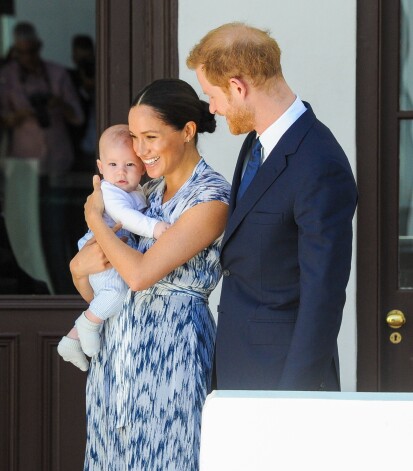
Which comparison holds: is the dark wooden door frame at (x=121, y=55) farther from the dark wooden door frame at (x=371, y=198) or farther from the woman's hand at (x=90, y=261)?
the woman's hand at (x=90, y=261)

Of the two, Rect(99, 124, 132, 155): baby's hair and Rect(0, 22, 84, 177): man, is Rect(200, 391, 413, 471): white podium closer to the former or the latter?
Rect(99, 124, 132, 155): baby's hair

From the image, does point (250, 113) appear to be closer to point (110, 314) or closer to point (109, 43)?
point (110, 314)

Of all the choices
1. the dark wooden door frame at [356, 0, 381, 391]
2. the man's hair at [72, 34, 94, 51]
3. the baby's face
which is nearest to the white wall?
the dark wooden door frame at [356, 0, 381, 391]

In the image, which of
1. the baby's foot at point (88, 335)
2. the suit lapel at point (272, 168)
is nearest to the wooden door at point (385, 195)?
the baby's foot at point (88, 335)

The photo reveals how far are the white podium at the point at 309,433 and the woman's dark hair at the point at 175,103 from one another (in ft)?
5.26

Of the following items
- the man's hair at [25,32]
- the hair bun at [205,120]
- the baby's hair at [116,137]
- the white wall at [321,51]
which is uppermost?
the man's hair at [25,32]

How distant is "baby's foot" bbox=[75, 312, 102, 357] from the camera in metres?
3.41

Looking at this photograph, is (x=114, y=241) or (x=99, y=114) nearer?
(x=114, y=241)

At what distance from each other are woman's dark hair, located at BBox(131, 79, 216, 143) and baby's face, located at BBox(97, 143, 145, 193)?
0.17m

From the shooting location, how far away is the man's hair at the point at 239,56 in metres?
2.93

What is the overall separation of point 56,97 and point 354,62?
1.49 m

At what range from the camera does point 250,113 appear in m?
2.98

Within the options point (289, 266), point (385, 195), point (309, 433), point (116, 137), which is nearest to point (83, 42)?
point (385, 195)

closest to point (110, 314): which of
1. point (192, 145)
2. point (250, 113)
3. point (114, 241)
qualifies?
point (114, 241)
